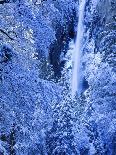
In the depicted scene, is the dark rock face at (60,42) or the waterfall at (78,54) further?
the waterfall at (78,54)

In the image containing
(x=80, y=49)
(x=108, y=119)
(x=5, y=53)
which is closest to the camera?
(x=5, y=53)

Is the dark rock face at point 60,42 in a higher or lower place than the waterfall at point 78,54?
lower

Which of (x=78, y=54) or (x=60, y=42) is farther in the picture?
(x=78, y=54)

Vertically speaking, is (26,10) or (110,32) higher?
(110,32)

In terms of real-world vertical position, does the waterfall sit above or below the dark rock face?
above

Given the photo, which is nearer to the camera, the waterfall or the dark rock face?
the dark rock face

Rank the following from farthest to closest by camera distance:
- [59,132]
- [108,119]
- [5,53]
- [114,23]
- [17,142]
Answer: [114,23] < [59,132] < [108,119] < [17,142] < [5,53]

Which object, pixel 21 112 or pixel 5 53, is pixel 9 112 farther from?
pixel 5 53

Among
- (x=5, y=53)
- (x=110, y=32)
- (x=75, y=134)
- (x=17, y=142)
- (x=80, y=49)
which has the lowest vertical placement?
(x=17, y=142)

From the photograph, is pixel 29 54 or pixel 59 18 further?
pixel 59 18

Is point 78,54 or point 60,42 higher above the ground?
point 78,54

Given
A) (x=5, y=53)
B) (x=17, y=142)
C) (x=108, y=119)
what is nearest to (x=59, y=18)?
(x=5, y=53)
